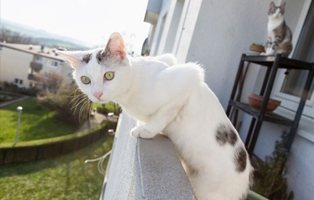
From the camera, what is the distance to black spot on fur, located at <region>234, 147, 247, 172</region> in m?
1.02

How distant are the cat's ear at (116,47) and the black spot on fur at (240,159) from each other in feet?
2.51

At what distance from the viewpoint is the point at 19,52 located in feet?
39.2

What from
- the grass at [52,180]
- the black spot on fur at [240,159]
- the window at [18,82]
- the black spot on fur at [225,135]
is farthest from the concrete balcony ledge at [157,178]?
the window at [18,82]

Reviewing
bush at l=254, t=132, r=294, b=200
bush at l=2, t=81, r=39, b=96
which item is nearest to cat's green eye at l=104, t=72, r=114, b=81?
bush at l=254, t=132, r=294, b=200

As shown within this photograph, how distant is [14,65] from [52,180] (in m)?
8.35

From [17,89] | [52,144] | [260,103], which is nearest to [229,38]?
[260,103]

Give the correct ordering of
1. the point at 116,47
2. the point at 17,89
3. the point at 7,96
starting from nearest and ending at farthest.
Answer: the point at 116,47 → the point at 17,89 → the point at 7,96

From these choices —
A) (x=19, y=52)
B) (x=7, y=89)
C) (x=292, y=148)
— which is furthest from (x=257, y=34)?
(x=7, y=89)

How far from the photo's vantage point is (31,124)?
40.0 feet

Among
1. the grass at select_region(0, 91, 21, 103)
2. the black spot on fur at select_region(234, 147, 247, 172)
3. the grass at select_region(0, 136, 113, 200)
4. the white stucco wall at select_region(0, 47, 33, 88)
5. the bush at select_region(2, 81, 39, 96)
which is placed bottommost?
the grass at select_region(0, 136, 113, 200)

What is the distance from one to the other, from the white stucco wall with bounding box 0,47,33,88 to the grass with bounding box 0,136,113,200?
20.9 ft

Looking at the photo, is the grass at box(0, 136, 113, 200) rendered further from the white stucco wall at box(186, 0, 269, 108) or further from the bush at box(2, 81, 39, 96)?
the white stucco wall at box(186, 0, 269, 108)

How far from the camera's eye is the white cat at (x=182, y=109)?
0.99 metres

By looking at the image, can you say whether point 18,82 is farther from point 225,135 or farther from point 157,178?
point 157,178
